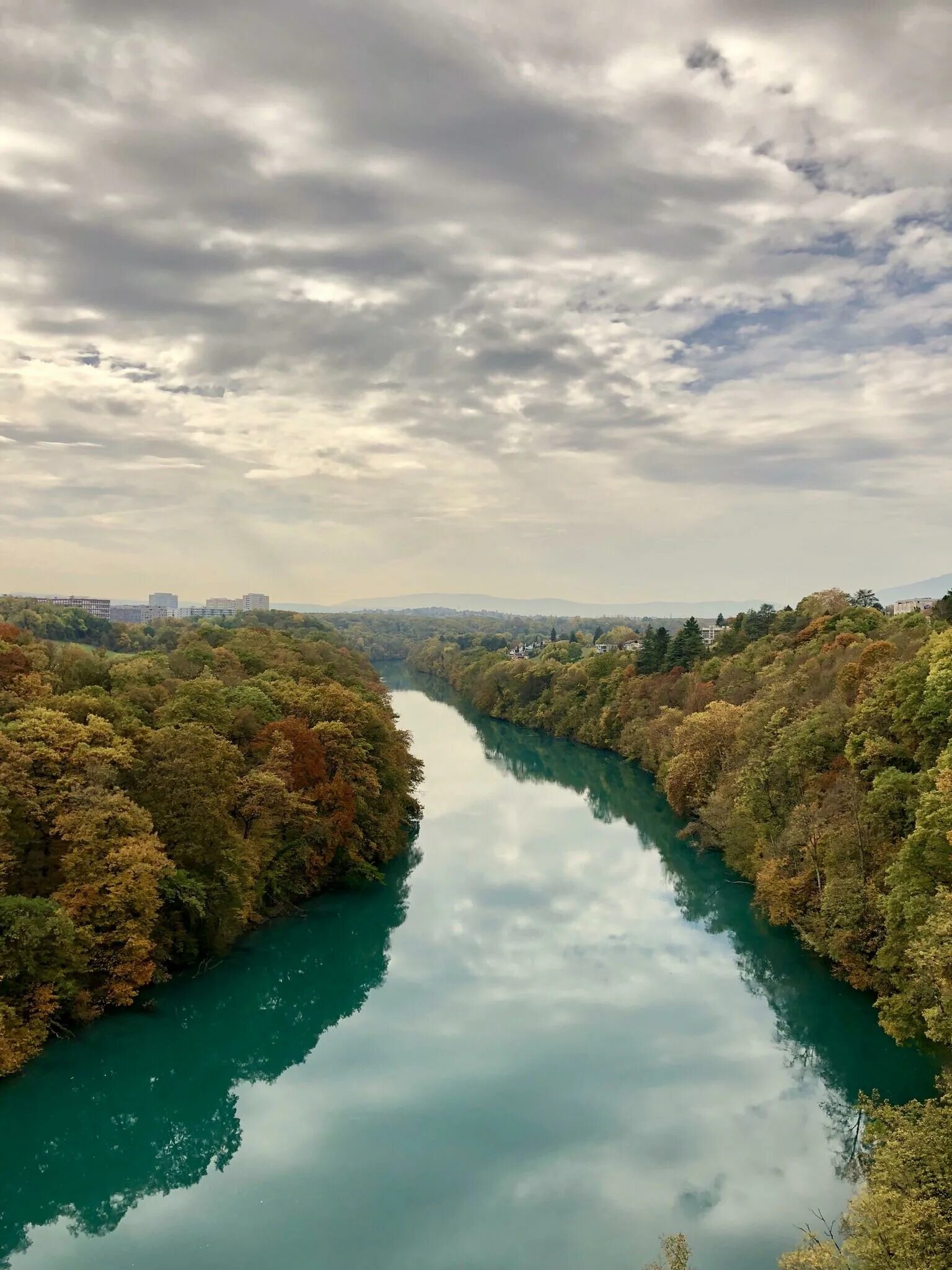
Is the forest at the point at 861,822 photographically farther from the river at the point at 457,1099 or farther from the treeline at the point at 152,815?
the treeline at the point at 152,815

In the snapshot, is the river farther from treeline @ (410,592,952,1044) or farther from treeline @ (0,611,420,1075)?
treeline @ (410,592,952,1044)

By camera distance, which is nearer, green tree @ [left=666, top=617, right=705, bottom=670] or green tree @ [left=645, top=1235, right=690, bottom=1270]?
green tree @ [left=645, top=1235, right=690, bottom=1270]

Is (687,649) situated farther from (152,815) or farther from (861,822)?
(152,815)

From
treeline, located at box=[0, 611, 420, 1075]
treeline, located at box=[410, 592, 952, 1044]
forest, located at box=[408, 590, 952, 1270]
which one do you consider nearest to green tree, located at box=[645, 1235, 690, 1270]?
forest, located at box=[408, 590, 952, 1270]

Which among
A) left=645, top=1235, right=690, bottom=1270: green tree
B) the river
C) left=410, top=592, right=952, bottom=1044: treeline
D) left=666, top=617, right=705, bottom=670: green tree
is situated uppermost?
left=666, top=617, right=705, bottom=670: green tree

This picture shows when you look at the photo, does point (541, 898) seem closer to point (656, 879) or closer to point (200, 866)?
point (656, 879)

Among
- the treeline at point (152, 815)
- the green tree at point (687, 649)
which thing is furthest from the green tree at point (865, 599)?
the treeline at point (152, 815)

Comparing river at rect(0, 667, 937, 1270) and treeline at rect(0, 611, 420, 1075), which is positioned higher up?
treeline at rect(0, 611, 420, 1075)

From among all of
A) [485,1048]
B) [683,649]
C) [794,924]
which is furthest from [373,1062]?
[683,649]
